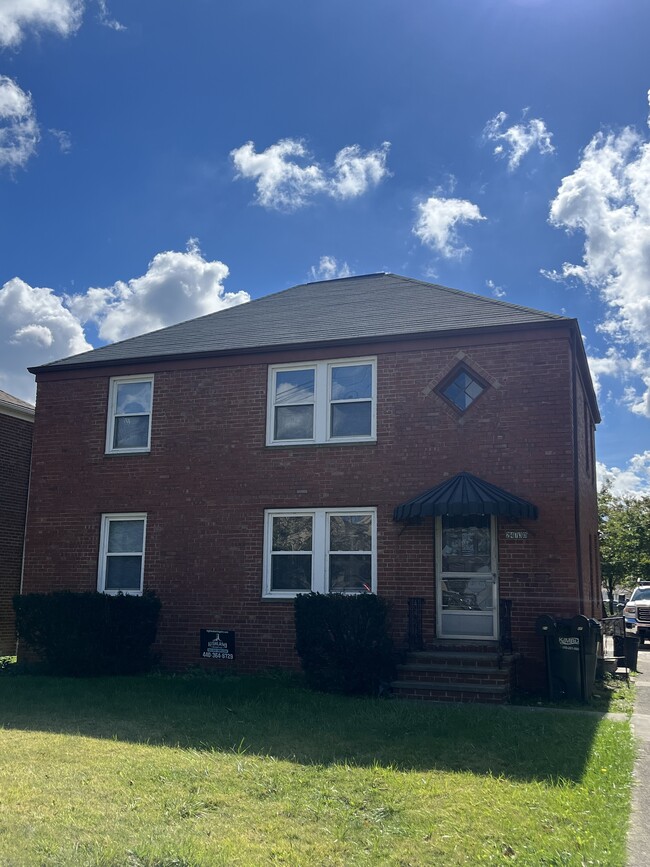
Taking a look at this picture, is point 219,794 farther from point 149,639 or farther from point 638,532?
point 638,532

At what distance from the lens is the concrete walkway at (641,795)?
498 centimetres

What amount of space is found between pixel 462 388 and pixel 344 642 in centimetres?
445

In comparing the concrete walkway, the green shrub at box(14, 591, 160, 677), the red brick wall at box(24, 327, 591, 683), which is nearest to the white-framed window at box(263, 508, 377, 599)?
the red brick wall at box(24, 327, 591, 683)

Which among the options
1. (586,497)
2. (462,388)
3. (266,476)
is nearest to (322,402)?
(266,476)

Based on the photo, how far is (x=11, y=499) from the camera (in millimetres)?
20359

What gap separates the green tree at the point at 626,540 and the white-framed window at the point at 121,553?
31354 mm

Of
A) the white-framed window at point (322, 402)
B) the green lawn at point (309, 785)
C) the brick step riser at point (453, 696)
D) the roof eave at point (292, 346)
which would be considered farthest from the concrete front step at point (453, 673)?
the roof eave at point (292, 346)

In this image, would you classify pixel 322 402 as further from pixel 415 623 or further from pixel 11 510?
pixel 11 510

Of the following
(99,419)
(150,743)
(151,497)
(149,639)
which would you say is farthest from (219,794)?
(99,419)

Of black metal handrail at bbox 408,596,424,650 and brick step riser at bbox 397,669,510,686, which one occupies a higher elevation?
black metal handrail at bbox 408,596,424,650

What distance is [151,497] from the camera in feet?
46.7

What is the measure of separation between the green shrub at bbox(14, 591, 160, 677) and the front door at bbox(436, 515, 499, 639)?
194 inches

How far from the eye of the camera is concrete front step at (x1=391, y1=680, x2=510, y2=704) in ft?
34.7

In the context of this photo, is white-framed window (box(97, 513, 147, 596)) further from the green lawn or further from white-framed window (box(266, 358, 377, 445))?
the green lawn
